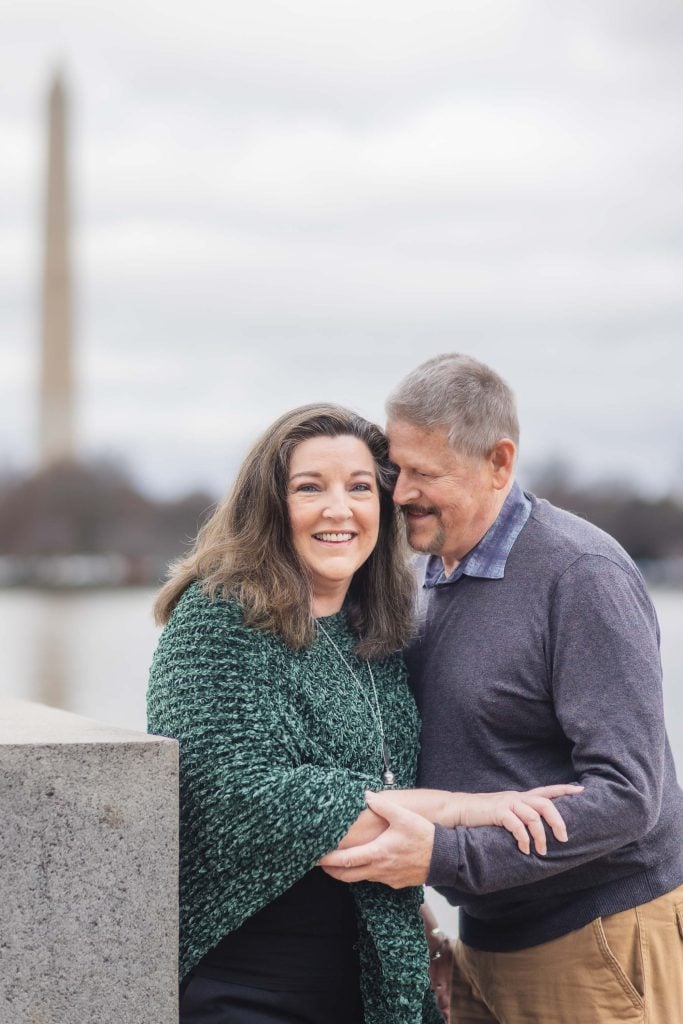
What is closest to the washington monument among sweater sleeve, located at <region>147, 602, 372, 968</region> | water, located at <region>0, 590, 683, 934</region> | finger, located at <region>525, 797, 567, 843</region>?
water, located at <region>0, 590, 683, 934</region>

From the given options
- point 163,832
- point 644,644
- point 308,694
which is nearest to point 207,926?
point 163,832

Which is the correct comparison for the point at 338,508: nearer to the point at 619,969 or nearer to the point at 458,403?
the point at 458,403

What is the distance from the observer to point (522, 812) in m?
2.80

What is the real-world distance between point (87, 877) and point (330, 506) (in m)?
0.94

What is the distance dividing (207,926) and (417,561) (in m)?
1.16

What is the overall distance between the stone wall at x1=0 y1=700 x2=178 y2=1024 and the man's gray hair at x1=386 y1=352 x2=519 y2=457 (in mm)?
987

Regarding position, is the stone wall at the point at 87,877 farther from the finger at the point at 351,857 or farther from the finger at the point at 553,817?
the finger at the point at 553,817

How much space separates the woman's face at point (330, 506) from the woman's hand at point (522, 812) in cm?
58

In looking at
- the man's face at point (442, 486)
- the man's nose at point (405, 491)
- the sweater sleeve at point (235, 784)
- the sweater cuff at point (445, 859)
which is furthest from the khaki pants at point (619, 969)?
the man's nose at point (405, 491)

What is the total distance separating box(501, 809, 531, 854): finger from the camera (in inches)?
110

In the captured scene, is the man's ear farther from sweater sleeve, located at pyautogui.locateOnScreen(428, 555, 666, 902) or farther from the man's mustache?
sweater sleeve, located at pyautogui.locateOnScreen(428, 555, 666, 902)

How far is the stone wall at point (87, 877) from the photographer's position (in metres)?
2.52

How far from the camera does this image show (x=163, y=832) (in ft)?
8.67

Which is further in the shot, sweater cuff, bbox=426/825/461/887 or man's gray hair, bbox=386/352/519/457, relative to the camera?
man's gray hair, bbox=386/352/519/457
